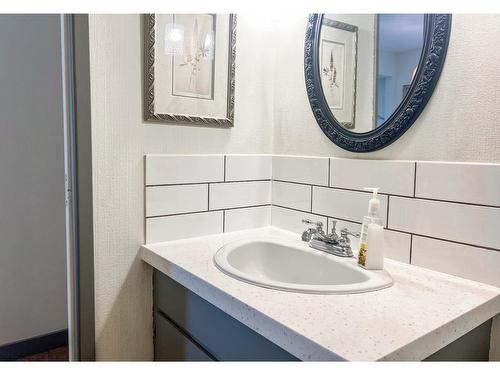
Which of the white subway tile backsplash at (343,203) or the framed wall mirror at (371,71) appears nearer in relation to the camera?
the framed wall mirror at (371,71)

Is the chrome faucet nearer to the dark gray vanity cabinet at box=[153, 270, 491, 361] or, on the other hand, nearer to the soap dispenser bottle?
the soap dispenser bottle

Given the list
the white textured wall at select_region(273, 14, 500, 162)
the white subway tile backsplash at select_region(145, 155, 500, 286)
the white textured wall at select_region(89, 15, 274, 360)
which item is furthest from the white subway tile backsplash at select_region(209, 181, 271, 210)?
the white textured wall at select_region(273, 14, 500, 162)

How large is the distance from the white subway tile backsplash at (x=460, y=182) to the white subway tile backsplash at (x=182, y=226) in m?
0.65

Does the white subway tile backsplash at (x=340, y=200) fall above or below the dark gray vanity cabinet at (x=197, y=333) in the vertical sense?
above

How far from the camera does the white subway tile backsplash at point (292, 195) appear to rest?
131 cm

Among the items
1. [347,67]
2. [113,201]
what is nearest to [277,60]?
[347,67]

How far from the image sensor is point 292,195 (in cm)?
137

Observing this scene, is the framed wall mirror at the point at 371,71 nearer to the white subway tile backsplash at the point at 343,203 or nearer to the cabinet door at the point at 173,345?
the white subway tile backsplash at the point at 343,203

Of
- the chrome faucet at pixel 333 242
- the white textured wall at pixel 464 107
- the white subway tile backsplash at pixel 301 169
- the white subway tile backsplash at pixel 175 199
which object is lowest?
the chrome faucet at pixel 333 242

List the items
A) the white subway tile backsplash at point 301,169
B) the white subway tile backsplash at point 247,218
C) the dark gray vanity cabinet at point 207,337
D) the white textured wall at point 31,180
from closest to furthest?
the dark gray vanity cabinet at point 207,337, the white subway tile backsplash at point 301,169, the white subway tile backsplash at point 247,218, the white textured wall at point 31,180

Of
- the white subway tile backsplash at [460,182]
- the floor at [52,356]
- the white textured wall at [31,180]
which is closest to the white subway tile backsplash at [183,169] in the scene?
the white subway tile backsplash at [460,182]

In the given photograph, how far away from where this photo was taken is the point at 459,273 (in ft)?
3.05
